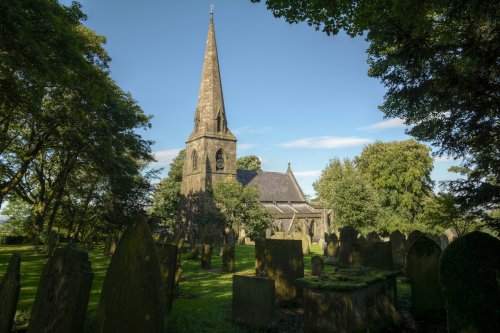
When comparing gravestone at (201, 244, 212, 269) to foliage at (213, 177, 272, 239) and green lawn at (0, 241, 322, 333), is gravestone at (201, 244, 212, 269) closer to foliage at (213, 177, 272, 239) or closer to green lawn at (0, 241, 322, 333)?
green lawn at (0, 241, 322, 333)

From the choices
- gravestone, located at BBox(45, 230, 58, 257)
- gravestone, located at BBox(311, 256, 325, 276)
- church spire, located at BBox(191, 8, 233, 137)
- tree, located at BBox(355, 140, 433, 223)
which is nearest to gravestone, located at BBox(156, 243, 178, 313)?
gravestone, located at BBox(311, 256, 325, 276)

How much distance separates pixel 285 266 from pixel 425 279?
3.03 metres

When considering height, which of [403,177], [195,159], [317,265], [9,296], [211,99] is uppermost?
[211,99]

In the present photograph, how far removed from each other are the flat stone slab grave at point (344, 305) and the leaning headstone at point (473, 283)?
1839mm

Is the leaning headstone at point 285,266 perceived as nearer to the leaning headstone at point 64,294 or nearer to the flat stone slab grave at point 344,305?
the flat stone slab grave at point 344,305

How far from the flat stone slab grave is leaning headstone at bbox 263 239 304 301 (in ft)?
6.18

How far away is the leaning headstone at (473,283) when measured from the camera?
11.2 feet

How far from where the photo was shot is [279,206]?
43.5 meters

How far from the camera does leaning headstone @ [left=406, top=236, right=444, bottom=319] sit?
21.1 feet

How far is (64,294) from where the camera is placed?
4.04 m

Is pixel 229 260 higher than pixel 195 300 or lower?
higher

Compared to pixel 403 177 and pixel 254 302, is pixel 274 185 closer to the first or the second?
pixel 403 177

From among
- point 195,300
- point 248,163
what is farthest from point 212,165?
point 195,300

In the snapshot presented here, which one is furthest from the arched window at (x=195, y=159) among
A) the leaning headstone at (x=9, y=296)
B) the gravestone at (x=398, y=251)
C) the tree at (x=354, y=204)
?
the leaning headstone at (x=9, y=296)
